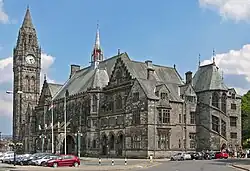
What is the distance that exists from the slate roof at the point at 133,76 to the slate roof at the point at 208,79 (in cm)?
386

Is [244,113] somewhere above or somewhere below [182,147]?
above

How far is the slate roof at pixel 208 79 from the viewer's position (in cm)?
8038

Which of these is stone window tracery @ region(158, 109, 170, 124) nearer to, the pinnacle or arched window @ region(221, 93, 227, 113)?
arched window @ region(221, 93, 227, 113)

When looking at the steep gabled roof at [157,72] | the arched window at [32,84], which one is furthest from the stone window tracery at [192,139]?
the arched window at [32,84]

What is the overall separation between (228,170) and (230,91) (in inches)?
1821

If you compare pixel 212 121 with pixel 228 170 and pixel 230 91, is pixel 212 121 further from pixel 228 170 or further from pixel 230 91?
pixel 228 170

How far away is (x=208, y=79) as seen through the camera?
267 ft

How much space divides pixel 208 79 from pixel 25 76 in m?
60.4

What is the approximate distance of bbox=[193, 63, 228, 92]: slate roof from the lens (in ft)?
264

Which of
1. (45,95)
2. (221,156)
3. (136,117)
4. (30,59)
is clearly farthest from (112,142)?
(30,59)

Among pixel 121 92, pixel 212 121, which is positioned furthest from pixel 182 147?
pixel 121 92

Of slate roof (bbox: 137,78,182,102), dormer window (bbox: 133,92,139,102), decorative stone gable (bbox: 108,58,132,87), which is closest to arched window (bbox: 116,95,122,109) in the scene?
decorative stone gable (bbox: 108,58,132,87)

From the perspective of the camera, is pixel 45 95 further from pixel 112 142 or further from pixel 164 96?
pixel 164 96

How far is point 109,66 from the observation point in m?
93.5
